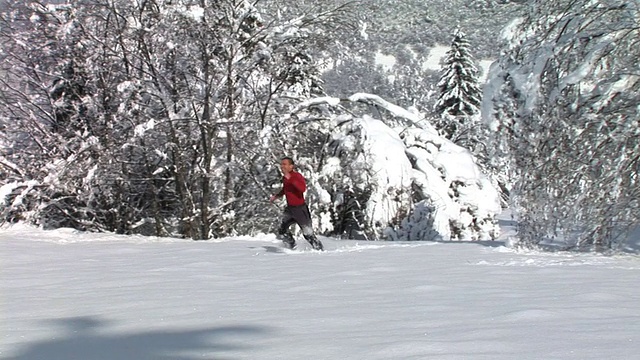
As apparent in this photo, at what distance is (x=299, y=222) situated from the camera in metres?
9.80

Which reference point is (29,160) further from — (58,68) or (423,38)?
(423,38)

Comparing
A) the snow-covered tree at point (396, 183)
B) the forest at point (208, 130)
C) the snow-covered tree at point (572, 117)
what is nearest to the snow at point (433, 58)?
the forest at point (208, 130)

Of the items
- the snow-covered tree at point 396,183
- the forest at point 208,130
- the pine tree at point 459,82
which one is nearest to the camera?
the forest at point 208,130

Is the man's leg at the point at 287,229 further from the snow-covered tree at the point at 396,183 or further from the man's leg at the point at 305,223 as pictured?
the snow-covered tree at the point at 396,183

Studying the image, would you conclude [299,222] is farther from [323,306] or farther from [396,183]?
[323,306]

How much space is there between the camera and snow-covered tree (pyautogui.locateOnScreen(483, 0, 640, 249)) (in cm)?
808

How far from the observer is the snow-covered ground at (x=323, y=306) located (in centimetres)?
333

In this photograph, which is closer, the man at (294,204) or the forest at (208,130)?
the man at (294,204)

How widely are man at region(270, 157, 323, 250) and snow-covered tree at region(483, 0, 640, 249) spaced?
2.83 metres

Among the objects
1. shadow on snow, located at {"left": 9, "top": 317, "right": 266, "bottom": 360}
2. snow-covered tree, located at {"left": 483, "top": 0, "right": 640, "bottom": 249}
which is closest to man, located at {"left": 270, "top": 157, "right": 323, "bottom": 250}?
snow-covered tree, located at {"left": 483, "top": 0, "right": 640, "bottom": 249}

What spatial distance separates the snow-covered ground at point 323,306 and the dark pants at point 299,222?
1.28 m

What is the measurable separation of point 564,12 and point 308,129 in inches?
283

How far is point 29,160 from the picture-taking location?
14.6 meters

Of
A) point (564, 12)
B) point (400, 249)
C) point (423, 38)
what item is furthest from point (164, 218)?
point (423, 38)
